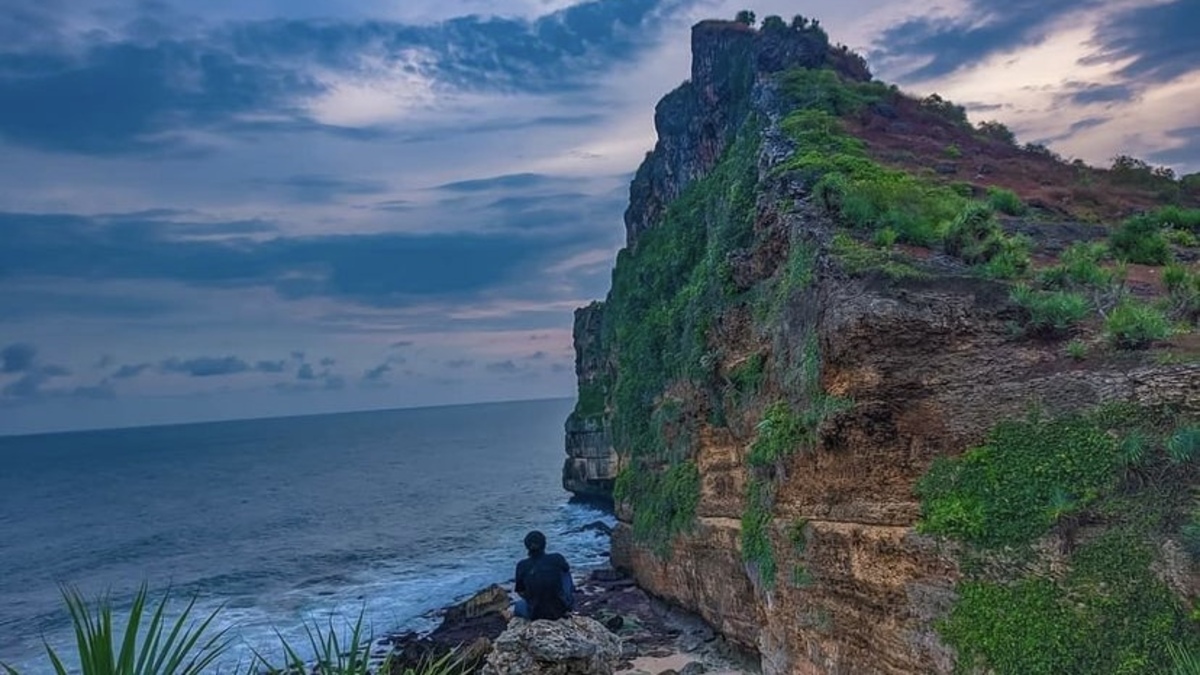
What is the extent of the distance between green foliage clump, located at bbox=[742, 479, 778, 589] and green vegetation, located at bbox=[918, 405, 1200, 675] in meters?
5.30

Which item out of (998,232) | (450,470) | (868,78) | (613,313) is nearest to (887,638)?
(998,232)

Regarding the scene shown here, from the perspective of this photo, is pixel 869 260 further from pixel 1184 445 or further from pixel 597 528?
pixel 597 528

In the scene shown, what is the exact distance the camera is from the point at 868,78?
40.7m

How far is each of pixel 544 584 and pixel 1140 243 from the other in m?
15.3

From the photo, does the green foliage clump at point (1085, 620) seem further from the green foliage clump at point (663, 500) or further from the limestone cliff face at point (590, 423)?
the limestone cliff face at point (590, 423)

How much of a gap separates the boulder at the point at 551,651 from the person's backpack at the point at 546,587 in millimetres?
547

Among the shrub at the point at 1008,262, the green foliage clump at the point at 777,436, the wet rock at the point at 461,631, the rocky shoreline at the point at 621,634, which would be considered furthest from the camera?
the wet rock at the point at 461,631

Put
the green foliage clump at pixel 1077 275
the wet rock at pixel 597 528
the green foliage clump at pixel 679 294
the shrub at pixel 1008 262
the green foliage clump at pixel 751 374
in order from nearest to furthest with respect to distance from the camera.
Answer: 1. the green foliage clump at pixel 1077 275
2. the shrub at pixel 1008 262
3. the green foliage clump at pixel 751 374
4. the green foliage clump at pixel 679 294
5. the wet rock at pixel 597 528

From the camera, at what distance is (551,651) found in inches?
384

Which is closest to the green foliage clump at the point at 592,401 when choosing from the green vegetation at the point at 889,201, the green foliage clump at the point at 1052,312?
the green vegetation at the point at 889,201

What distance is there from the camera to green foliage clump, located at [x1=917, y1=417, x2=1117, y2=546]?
10242mm

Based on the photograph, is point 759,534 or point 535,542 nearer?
point 535,542

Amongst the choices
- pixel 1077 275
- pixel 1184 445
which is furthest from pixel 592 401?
pixel 1184 445

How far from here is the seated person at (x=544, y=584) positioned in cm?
1066
